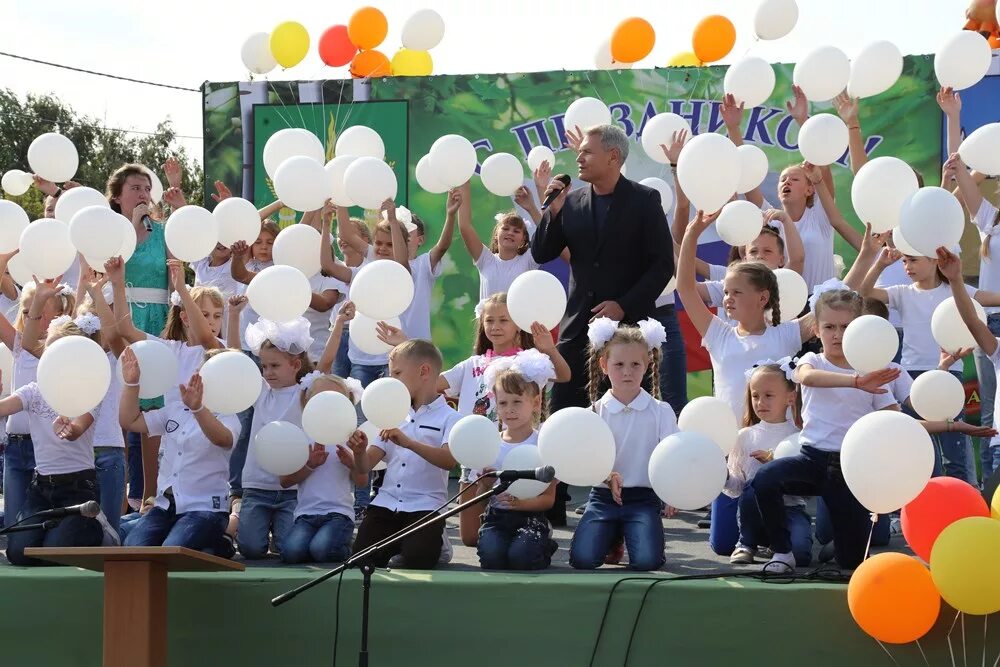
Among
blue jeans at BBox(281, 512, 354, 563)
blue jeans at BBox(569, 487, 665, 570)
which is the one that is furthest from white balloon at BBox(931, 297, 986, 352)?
blue jeans at BBox(281, 512, 354, 563)

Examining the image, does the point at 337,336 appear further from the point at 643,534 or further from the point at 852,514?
the point at 852,514

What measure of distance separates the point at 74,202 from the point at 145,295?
0.64 meters

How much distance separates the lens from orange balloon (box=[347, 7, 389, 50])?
7359 mm

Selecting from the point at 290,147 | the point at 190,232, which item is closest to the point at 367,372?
the point at 190,232

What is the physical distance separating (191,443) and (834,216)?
10.4 ft

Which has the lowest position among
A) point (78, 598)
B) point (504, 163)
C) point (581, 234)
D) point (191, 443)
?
point (78, 598)

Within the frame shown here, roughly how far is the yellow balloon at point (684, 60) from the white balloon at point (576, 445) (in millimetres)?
3670

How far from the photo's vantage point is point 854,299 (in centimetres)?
466

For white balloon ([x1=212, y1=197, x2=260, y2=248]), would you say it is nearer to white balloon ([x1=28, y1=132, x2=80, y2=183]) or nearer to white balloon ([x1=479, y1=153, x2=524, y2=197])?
white balloon ([x1=479, y1=153, x2=524, y2=197])

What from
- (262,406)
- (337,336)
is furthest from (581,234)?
(262,406)

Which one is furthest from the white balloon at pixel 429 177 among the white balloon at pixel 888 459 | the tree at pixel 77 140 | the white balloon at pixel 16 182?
the tree at pixel 77 140

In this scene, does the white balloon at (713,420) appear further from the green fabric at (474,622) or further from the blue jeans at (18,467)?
the blue jeans at (18,467)

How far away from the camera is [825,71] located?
19.5 feet

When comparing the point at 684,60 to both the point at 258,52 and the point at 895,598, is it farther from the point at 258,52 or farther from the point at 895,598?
the point at 895,598
